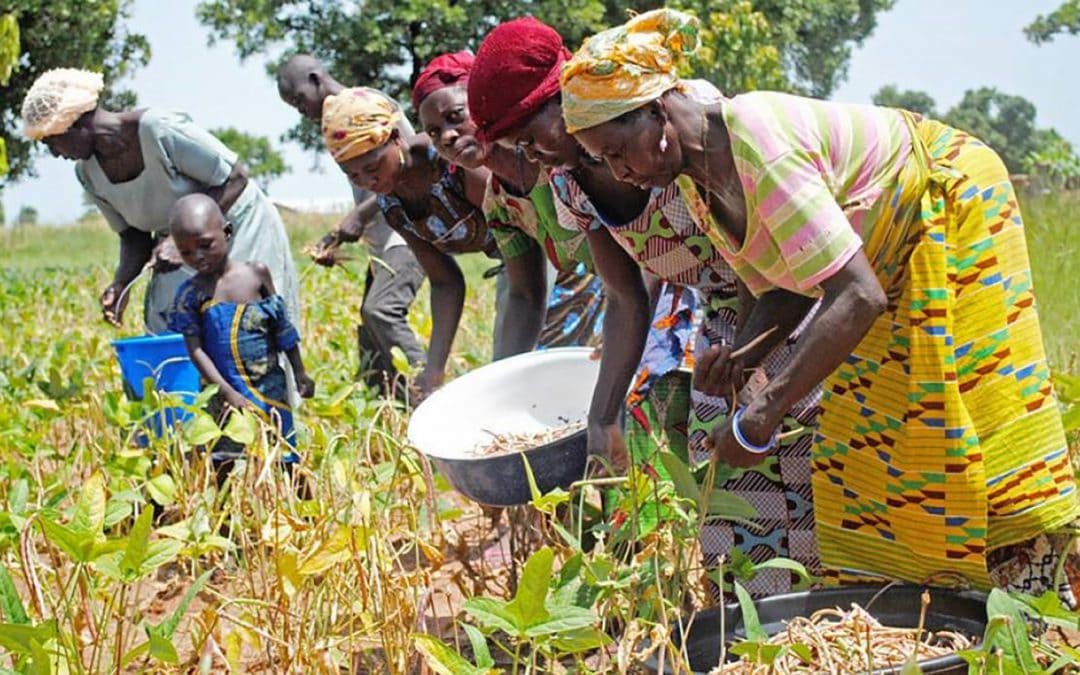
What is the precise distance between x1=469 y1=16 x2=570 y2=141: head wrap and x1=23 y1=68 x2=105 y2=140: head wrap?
201 centimetres

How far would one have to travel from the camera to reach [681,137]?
189cm

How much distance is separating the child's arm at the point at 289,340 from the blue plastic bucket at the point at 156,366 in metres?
0.26

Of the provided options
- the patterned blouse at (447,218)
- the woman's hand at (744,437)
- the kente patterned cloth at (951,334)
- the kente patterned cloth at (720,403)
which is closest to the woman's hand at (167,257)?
the patterned blouse at (447,218)

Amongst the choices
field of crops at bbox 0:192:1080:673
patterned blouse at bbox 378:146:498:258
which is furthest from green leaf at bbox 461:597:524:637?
patterned blouse at bbox 378:146:498:258

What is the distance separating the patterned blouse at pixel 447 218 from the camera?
317cm

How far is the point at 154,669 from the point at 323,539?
1.12ft

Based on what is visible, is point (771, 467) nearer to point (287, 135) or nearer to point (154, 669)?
point (154, 669)

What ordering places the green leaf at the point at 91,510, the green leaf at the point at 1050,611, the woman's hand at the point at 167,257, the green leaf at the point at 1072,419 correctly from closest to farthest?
the green leaf at the point at 1050,611 → the green leaf at the point at 91,510 → the green leaf at the point at 1072,419 → the woman's hand at the point at 167,257

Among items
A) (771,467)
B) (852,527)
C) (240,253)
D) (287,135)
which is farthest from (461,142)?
(287,135)

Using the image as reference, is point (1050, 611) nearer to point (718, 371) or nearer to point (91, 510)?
point (718, 371)

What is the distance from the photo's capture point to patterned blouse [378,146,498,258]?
3172mm

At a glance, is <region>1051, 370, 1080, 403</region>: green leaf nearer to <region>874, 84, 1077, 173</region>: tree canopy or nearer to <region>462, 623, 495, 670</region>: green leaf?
<region>462, 623, 495, 670</region>: green leaf

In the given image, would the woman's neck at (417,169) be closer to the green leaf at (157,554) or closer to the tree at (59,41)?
the green leaf at (157,554)

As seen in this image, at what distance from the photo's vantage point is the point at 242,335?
3779 mm
